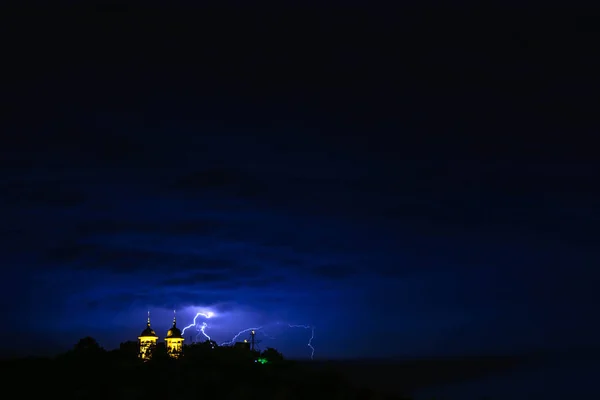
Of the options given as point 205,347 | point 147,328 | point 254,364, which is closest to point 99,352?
point 205,347

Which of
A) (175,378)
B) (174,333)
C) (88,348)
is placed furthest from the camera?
(174,333)

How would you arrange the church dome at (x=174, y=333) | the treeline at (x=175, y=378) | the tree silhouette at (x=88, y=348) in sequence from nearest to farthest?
1. the treeline at (x=175, y=378)
2. the tree silhouette at (x=88, y=348)
3. the church dome at (x=174, y=333)

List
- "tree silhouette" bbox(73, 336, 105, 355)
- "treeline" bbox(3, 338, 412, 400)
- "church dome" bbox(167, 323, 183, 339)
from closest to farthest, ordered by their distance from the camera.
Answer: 1. "treeline" bbox(3, 338, 412, 400)
2. "tree silhouette" bbox(73, 336, 105, 355)
3. "church dome" bbox(167, 323, 183, 339)

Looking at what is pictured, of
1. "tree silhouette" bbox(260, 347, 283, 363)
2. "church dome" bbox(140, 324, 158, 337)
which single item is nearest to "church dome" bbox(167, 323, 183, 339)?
"church dome" bbox(140, 324, 158, 337)

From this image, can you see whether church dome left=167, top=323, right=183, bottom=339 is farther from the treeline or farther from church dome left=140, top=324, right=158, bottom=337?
the treeline

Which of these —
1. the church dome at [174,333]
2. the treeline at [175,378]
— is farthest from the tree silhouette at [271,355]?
the church dome at [174,333]

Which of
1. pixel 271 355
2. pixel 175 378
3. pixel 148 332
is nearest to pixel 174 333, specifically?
pixel 148 332

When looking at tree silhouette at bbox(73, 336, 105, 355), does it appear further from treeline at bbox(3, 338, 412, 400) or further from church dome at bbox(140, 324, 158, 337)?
church dome at bbox(140, 324, 158, 337)

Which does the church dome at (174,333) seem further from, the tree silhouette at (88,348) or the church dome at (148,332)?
the tree silhouette at (88,348)

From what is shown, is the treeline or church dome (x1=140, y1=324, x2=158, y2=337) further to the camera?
church dome (x1=140, y1=324, x2=158, y2=337)

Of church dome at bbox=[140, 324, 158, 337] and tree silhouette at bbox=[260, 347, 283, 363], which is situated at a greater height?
church dome at bbox=[140, 324, 158, 337]

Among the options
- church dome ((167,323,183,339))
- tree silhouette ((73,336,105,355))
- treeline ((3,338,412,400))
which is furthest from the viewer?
church dome ((167,323,183,339))

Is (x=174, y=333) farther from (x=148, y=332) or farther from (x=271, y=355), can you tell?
(x=271, y=355)

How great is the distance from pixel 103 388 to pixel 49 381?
4.21 metres
